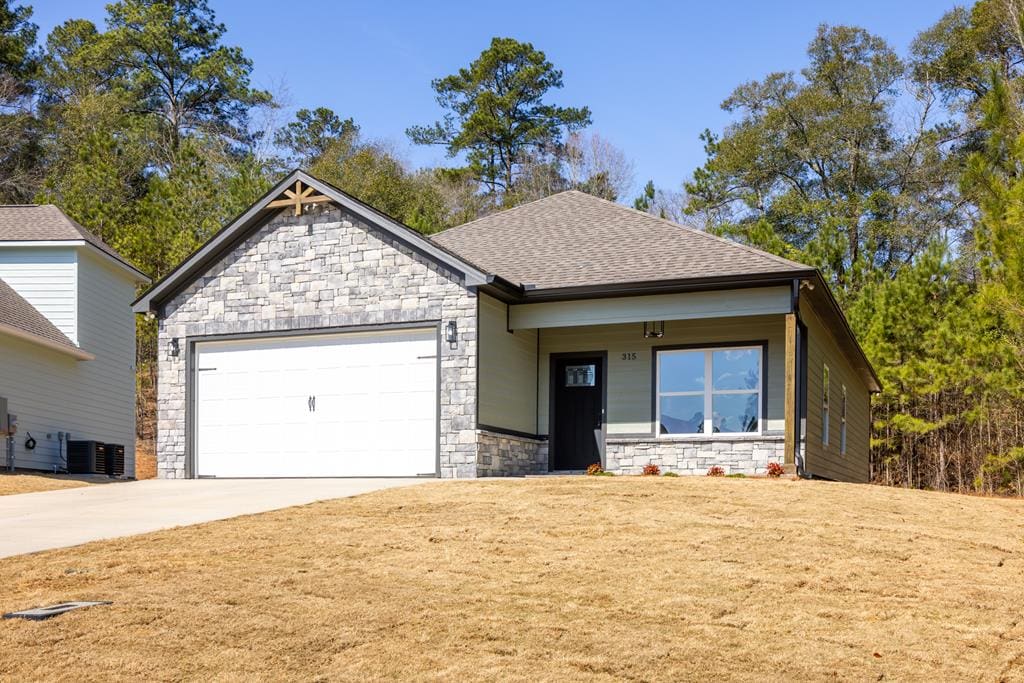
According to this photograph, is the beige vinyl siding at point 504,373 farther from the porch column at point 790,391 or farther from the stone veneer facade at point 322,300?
the porch column at point 790,391

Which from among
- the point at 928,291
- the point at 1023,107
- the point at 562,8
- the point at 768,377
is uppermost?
the point at 562,8

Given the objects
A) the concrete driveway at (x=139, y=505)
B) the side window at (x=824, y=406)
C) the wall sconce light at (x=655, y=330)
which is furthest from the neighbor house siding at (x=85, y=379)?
the side window at (x=824, y=406)

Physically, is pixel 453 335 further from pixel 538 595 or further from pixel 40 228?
pixel 40 228

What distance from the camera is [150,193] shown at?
3616 centimetres

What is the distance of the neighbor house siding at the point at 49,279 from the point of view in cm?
2381

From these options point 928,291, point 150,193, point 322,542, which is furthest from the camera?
point 150,193

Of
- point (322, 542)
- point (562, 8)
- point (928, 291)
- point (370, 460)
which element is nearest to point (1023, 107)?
point (928, 291)

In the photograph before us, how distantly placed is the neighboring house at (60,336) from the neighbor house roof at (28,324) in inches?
1.1

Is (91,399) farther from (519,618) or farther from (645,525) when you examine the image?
(519,618)

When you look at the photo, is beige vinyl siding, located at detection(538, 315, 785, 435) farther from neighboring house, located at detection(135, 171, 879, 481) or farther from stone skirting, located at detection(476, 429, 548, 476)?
stone skirting, located at detection(476, 429, 548, 476)

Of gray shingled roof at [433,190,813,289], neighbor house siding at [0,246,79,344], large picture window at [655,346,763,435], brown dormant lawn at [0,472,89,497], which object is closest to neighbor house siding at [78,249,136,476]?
neighbor house siding at [0,246,79,344]

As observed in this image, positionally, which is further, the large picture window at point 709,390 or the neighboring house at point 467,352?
the large picture window at point 709,390

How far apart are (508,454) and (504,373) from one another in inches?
49.5

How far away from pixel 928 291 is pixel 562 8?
1085 cm
